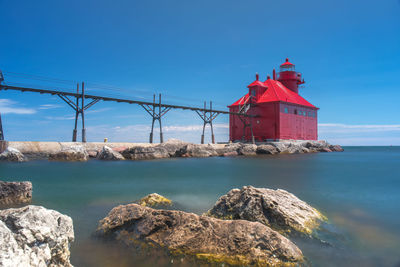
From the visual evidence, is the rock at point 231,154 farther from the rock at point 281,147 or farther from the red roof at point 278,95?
the red roof at point 278,95

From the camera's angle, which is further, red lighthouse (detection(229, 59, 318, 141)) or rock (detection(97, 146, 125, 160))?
red lighthouse (detection(229, 59, 318, 141))

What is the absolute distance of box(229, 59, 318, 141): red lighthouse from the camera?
105ft

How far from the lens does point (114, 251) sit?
3.45 meters

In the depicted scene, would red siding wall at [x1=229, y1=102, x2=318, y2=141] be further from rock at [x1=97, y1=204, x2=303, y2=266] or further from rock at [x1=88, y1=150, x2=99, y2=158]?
rock at [x1=97, y1=204, x2=303, y2=266]

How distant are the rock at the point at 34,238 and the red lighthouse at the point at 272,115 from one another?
29880mm

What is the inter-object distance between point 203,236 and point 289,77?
3831cm

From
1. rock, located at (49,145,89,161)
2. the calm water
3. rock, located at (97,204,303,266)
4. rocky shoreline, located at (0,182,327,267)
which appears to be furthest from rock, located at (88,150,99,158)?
rock, located at (97,204,303,266)

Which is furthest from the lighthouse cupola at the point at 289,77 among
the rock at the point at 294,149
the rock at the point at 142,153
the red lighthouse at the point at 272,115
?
the rock at the point at 142,153

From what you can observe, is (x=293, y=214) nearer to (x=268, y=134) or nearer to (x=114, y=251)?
(x=114, y=251)

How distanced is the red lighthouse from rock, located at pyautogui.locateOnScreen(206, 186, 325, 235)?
2738cm

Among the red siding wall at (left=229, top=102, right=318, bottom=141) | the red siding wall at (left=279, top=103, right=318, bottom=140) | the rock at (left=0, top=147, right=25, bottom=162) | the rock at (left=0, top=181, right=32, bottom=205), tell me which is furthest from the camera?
the red siding wall at (left=279, top=103, right=318, bottom=140)

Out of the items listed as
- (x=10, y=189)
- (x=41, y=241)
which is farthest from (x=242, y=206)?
(x=10, y=189)

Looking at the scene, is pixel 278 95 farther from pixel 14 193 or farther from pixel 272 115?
pixel 14 193

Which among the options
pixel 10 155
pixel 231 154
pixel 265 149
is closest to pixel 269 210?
pixel 10 155
